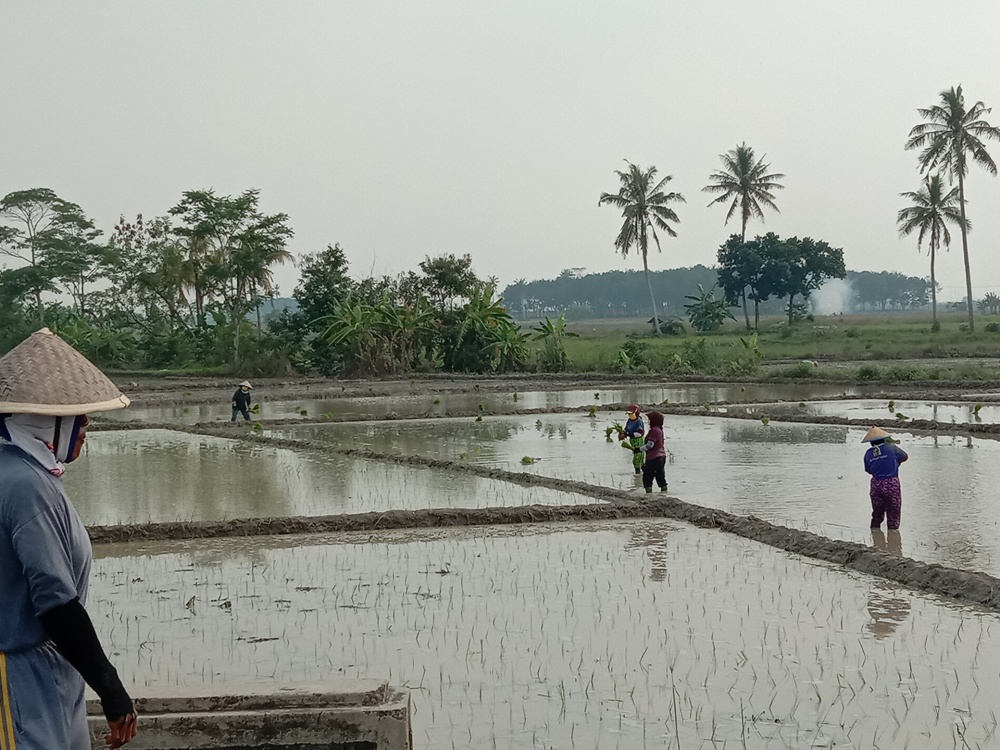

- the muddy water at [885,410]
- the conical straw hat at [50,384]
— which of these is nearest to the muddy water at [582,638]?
the conical straw hat at [50,384]

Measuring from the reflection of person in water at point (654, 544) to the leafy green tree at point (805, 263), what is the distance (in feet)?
155

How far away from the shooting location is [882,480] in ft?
27.1

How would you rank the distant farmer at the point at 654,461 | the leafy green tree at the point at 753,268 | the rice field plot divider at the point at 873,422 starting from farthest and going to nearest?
the leafy green tree at the point at 753,268
the rice field plot divider at the point at 873,422
the distant farmer at the point at 654,461

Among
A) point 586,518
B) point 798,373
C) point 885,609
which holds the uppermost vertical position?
point 798,373

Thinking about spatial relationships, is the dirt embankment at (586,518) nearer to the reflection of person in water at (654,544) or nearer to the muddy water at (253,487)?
the reflection of person in water at (654,544)

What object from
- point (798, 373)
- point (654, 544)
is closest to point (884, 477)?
point (654, 544)

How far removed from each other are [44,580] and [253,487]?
9772 millimetres

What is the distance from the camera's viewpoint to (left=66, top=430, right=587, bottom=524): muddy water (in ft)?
34.4

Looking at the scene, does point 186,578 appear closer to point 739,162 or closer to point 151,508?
point 151,508

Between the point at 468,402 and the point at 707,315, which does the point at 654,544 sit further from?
the point at 707,315

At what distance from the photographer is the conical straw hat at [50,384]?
2.61 metres

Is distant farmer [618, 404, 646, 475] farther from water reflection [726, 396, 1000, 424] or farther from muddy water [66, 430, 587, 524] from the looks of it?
water reflection [726, 396, 1000, 424]

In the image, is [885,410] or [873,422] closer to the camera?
[873,422]

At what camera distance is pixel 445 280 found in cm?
3712
